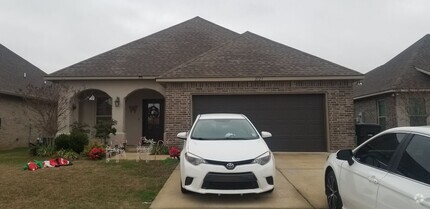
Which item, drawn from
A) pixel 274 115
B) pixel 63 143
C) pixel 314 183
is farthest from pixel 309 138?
pixel 63 143

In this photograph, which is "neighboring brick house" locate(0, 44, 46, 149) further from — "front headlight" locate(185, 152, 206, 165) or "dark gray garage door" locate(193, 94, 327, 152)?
"front headlight" locate(185, 152, 206, 165)

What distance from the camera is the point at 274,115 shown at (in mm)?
13180

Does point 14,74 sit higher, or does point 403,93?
point 14,74

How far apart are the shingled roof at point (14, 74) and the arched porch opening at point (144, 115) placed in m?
5.84

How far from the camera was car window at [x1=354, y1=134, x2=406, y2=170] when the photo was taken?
13.2ft

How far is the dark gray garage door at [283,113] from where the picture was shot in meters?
13.0

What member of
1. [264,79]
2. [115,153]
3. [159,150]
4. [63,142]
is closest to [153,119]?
[115,153]

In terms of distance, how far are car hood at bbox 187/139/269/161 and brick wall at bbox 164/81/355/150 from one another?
21.1 feet

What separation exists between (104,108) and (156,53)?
145 inches

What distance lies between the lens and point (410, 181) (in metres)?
3.37

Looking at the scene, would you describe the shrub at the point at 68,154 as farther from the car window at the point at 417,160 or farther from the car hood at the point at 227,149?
the car window at the point at 417,160

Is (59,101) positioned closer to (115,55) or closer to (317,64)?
(115,55)

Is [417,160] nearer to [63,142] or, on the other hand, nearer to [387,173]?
[387,173]

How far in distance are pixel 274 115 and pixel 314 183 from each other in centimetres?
587
